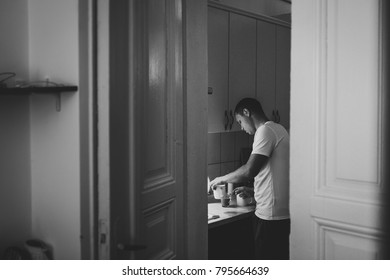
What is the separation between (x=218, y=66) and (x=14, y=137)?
2.11 m

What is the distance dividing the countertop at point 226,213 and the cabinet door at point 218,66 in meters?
0.63

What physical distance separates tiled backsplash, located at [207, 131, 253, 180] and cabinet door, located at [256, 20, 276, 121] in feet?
1.22

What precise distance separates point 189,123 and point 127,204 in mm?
697

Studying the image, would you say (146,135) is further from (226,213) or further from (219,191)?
(219,191)

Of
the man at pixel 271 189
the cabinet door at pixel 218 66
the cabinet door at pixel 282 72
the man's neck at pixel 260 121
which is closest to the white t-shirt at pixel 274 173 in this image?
the man at pixel 271 189

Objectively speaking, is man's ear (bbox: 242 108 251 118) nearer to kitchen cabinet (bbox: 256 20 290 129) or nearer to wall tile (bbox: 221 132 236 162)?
wall tile (bbox: 221 132 236 162)

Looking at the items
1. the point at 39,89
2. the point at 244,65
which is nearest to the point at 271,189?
the point at 244,65

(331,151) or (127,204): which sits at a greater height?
(331,151)

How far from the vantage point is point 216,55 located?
11.5 ft

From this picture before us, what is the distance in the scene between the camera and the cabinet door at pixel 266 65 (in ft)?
13.2

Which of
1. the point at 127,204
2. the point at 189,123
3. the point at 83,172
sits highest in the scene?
the point at 189,123

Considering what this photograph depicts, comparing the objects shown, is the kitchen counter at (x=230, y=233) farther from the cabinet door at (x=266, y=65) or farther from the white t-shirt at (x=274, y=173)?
the cabinet door at (x=266, y=65)

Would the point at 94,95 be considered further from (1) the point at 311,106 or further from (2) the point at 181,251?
(2) the point at 181,251
